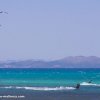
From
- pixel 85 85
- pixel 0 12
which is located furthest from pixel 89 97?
pixel 0 12

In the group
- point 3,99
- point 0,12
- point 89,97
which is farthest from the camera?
point 89,97

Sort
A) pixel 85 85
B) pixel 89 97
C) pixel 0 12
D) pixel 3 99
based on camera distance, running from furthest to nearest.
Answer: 1. pixel 85 85
2. pixel 89 97
3. pixel 3 99
4. pixel 0 12

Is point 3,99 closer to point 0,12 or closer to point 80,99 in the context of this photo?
point 80,99

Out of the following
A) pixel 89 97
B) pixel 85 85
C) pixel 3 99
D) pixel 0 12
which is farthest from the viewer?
pixel 85 85

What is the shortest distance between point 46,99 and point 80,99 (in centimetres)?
353

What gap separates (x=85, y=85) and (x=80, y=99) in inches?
1181

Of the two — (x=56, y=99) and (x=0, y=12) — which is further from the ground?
(x=0, y=12)

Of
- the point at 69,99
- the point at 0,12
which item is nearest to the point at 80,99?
the point at 69,99

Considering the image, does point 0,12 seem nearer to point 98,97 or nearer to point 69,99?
point 69,99

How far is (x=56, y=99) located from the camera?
57.5 metres

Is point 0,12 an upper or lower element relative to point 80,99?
upper

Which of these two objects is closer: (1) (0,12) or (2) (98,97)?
(1) (0,12)

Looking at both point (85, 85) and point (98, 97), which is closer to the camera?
point (98, 97)

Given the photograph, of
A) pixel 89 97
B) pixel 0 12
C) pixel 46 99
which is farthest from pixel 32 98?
pixel 0 12
